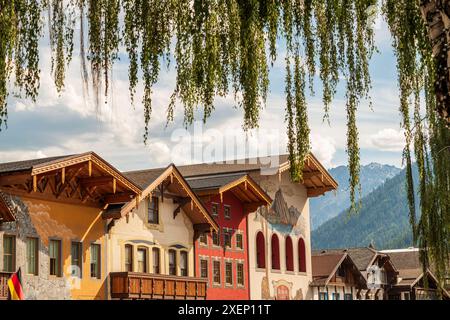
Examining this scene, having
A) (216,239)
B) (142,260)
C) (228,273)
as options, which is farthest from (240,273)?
(142,260)

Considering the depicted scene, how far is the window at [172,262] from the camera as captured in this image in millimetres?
40981

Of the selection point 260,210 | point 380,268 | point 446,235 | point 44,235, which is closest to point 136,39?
point 446,235

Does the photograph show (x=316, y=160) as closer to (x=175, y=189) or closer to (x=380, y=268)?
(x=175, y=189)

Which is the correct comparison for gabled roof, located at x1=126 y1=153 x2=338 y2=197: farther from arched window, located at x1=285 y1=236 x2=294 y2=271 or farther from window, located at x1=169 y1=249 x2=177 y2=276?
window, located at x1=169 y1=249 x2=177 y2=276

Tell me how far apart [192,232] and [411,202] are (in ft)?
73.2

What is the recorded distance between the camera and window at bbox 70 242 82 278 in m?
35.3

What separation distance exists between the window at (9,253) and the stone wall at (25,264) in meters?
0.14

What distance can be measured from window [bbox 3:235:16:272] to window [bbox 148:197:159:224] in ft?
26.8

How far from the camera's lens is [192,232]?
42594 millimetres

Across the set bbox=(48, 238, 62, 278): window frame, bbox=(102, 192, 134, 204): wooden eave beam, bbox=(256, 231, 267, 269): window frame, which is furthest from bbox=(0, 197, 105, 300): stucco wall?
bbox=(256, 231, 267, 269): window frame

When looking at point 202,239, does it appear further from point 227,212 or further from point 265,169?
point 265,169

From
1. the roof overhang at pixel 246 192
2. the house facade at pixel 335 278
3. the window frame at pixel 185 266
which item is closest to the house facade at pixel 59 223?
the window frame at pixel 185 266

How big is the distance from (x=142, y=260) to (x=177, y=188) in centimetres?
378

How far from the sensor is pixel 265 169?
1961 inches
